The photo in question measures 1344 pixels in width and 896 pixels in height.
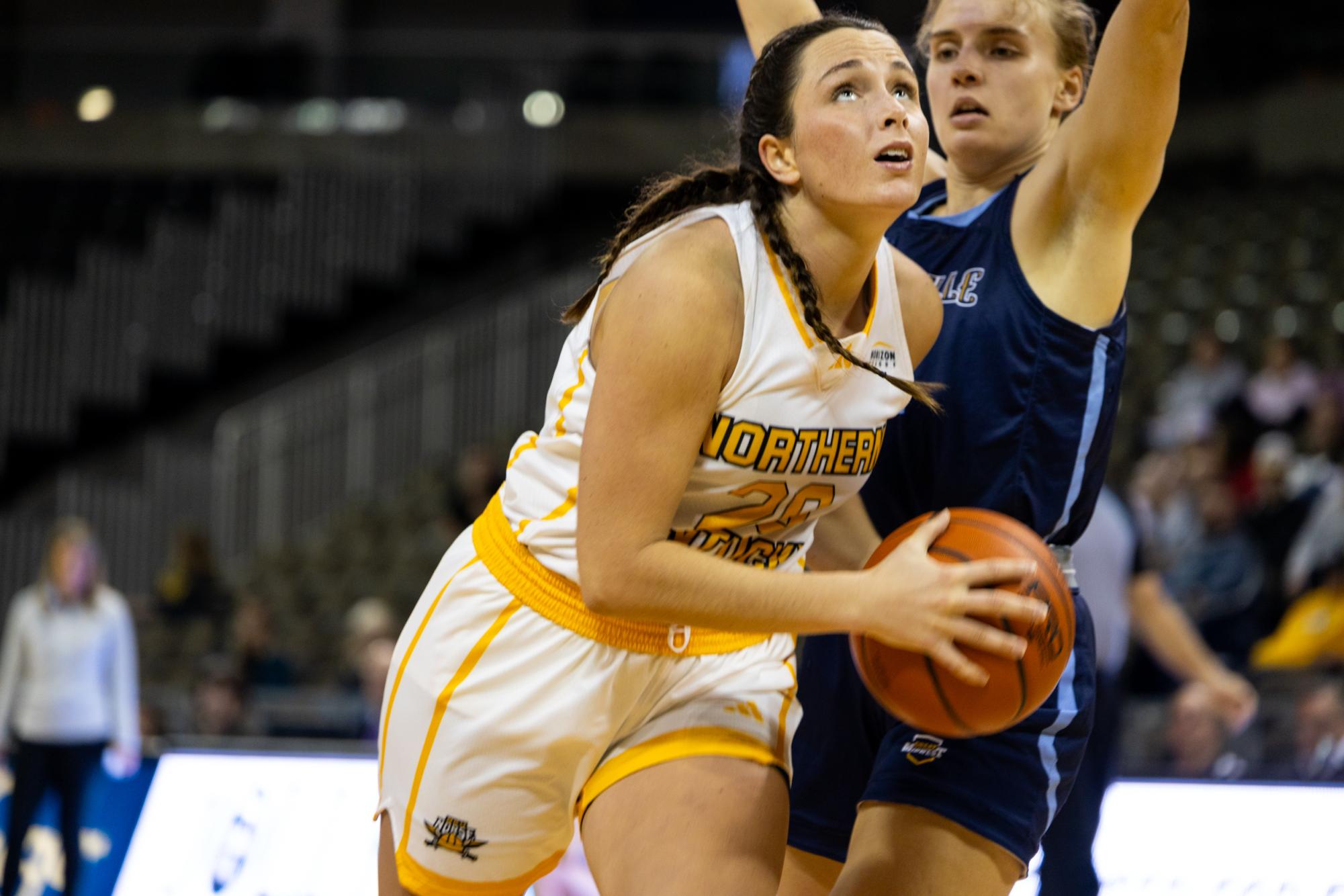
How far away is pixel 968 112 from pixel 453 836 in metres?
1.54

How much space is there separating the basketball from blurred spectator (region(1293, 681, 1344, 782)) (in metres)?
4.02

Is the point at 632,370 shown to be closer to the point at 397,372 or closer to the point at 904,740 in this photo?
the point at 904,740

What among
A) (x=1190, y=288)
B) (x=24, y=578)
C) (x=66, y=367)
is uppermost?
(x=1190, y=288)

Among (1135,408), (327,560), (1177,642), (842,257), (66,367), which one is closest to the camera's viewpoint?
(842,257)

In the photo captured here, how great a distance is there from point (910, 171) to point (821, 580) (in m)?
0.62

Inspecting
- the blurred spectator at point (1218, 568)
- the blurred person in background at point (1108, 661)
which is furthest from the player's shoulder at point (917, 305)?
the blurred spectator at point (1218, 568)

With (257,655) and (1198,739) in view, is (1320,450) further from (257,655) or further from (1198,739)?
(257,655)

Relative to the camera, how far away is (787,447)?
2477mm

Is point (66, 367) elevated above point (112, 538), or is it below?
above

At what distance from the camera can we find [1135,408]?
423 inches

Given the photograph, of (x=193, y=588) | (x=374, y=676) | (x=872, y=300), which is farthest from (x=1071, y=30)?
(x=193, y=588)

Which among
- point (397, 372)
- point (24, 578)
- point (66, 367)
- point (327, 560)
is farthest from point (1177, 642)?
point (66, 367)

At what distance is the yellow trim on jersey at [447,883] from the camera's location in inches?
106

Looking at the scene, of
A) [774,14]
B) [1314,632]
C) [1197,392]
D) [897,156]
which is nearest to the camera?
[897,156]
